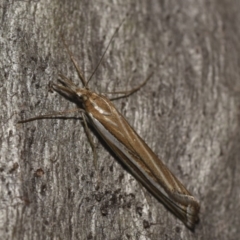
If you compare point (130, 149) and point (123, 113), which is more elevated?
point (123, 113)

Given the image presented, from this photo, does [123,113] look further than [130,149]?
Yes

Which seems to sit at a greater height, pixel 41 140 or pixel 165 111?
pixel 165 111

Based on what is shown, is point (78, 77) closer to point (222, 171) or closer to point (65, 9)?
point (65, 9)

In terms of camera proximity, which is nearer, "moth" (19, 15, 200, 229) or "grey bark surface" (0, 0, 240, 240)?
"grey bark surface" (0, 0, 240, 240)

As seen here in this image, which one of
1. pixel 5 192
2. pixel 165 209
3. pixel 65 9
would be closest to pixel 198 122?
pixel 165 209
